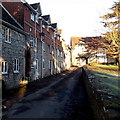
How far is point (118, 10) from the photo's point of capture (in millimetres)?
26438

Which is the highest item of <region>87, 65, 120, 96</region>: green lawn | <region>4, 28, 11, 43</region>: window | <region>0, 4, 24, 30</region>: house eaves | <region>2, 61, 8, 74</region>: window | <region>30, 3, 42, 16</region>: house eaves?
<region>30, 3, 42, 16</region>: house eaves

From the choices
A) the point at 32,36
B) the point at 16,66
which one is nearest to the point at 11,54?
the point at 16,66

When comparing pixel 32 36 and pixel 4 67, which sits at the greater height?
pixel 32 36

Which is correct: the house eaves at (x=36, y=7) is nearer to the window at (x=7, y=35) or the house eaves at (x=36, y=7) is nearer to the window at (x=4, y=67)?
the window at (x=7, y=35)

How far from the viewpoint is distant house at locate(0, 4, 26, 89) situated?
Answer: 1411 centimetres

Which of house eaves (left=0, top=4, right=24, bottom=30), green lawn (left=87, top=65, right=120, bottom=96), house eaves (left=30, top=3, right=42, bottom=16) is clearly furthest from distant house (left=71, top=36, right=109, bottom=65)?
house eaves (left=0, top=4, right=24, bottom=30)

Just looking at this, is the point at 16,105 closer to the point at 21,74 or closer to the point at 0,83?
the point at 0,83

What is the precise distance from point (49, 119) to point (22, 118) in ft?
4.31

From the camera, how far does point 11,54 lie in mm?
15477

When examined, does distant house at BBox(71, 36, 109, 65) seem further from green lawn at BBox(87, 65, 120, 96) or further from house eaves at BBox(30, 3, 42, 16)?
green lawn at BBox(87, 65, 120, 96)

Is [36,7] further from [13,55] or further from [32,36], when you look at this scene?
[13,55]

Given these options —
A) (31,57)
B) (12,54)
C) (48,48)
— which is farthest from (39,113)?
(48,48)

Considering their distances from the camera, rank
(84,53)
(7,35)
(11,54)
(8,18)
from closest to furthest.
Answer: (7,35) < (11,54) < (8,18) < (84,53)

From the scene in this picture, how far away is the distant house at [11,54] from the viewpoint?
14.1 metres
